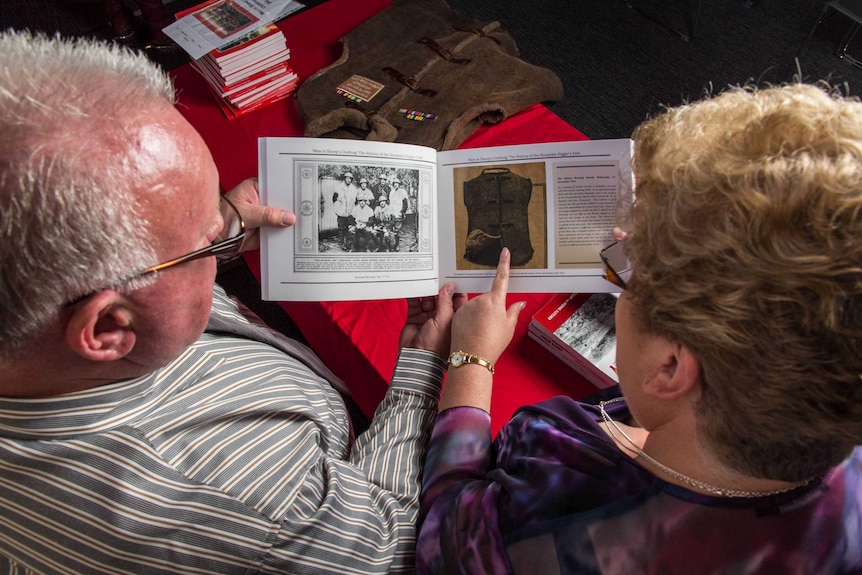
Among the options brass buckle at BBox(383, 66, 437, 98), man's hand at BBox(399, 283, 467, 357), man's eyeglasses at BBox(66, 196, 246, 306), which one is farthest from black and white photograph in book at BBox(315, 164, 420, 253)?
brass buckle at BBox(383, 66, 437, 98)

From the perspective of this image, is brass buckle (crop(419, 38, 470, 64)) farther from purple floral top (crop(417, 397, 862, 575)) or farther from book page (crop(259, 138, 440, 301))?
purple floral top (crop(417, 397, 862, 575))

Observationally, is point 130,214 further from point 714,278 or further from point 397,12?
point 397,12

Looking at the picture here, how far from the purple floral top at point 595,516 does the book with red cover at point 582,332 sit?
202mm

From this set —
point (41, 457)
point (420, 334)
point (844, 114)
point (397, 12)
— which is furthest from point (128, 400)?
point (397, 12)

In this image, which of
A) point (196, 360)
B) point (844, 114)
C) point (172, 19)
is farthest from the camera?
point (172, 19)

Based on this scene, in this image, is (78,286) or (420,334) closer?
(78,286)

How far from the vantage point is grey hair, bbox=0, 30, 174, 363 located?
25.1 inches

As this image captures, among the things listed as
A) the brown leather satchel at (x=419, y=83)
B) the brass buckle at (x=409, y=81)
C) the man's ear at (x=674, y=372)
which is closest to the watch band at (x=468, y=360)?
the man's ear at (x=674, y=372)

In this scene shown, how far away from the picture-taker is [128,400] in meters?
0.82

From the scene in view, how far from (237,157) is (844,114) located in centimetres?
152

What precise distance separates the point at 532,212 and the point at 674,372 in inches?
24.2

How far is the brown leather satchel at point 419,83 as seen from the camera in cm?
169

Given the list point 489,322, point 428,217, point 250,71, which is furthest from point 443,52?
point 489,322

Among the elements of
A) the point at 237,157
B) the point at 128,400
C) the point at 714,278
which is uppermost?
the point at 237,157
